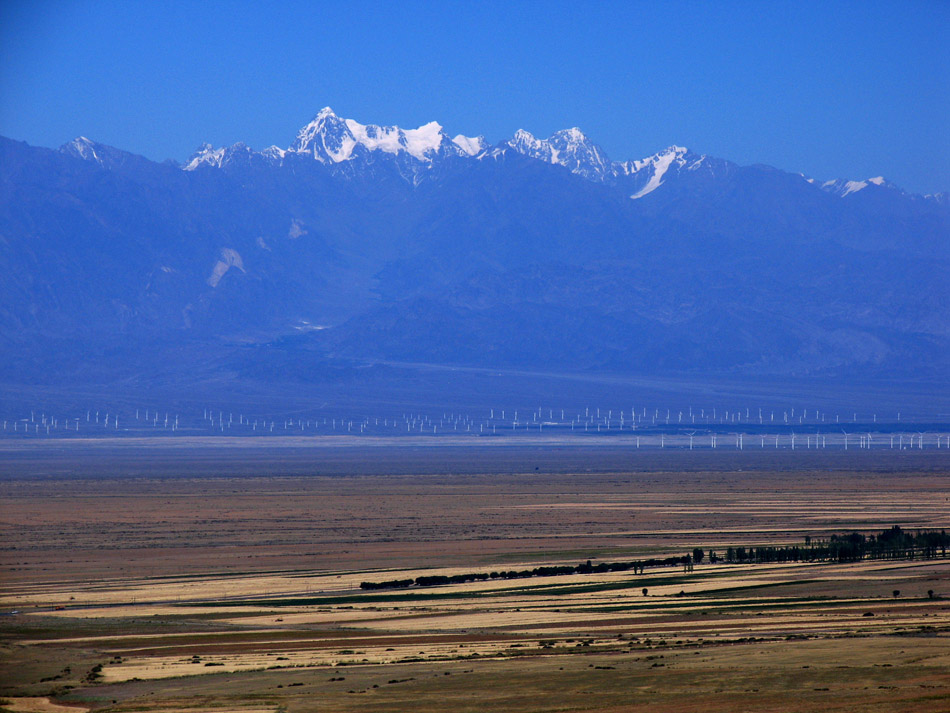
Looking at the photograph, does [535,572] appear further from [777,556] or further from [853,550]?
[853,550]

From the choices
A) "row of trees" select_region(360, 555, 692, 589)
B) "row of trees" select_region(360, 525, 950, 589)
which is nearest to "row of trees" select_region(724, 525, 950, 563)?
"row of trees" select_region(360, 525, 950, 589)

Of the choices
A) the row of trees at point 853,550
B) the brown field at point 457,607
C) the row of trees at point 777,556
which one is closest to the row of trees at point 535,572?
the row of trees at point 777,556

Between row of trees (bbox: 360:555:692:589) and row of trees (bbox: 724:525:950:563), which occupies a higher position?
row of trees (bbox: 724:525:950:563)

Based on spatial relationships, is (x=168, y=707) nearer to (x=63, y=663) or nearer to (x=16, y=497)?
(x=63, y=663)

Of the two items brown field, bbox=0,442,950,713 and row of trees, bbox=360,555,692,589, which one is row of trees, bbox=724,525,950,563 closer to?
brown field, bbox=0,442,950,713

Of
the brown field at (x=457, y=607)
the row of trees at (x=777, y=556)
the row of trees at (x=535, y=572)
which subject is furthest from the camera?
the row of trees at (x=777, y=556)

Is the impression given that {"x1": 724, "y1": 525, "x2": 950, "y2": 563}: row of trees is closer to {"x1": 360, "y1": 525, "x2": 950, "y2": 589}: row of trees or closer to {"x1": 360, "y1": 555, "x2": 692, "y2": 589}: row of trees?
{"x1": 360, "y1": 525, "x2": 950, "y2": 589}: row of trees

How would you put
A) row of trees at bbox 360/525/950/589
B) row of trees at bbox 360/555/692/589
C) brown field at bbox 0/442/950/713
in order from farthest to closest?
row of trees at bbox 360/525/950/589
row of trees at bbox 360/555/692/589
brown field at bbox 0/442/950/713

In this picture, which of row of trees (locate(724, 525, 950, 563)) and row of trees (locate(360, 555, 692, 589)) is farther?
row of trees (locate(724, 525, 950, 563))

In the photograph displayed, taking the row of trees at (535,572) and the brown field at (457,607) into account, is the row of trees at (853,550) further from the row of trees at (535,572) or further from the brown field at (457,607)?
the row of trees at (535,572)

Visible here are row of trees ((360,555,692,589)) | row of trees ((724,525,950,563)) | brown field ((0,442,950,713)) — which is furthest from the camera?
row of trees ((724,525,950,563))
